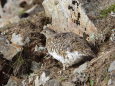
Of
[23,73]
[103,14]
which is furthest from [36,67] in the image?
[103,14]

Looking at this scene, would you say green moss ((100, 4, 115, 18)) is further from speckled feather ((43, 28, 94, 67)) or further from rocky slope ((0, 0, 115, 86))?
speckled feather ((43, 28, 94, 67))

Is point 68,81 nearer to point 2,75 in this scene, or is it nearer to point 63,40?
point 63,40

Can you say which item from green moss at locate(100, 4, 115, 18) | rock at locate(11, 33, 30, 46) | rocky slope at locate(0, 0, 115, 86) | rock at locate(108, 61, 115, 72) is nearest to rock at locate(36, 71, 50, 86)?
rocky slope at locate(0, 0, 115, 86)

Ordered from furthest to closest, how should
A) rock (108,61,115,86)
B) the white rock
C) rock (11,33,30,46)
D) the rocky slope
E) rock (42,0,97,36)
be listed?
rock (11,33,30,46), rock (42,0,97,36), the white rock, the rocky slope, rock (108,61,115,86)

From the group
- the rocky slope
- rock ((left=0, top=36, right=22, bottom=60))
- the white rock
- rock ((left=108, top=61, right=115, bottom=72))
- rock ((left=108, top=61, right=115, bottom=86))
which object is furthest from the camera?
rock ((left=0, top=36, right=22, bottom=60))

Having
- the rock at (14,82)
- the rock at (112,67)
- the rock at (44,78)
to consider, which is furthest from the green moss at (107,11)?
the rock at (14,82)

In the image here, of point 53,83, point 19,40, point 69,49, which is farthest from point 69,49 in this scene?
point 19,40

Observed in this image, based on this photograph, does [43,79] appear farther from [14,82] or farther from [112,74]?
[112,74]
